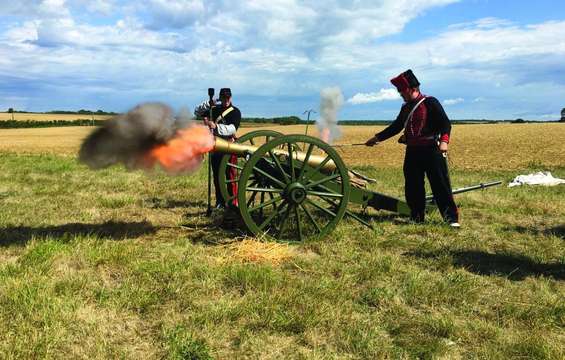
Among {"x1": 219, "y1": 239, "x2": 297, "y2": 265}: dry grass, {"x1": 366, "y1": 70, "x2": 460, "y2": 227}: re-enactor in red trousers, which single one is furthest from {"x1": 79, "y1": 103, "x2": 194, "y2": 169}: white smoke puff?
{"x1": 366, "y1": 70, "x2": 460, "y2": 227}: re-enactor in red trousers

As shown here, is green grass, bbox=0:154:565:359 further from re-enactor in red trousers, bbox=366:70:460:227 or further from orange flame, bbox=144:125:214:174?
orange flame, bbox=144:125:214:174

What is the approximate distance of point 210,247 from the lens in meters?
5.54

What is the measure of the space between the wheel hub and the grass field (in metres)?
0.56

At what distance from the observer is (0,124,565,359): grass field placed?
3.19 metres

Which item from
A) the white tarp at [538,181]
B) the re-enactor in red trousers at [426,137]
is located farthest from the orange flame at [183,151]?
the white tarp at [538,181]

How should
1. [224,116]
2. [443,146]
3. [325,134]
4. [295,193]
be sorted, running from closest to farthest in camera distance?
1. [295,193]
2. [443,146]
3. [325,134]
4. [224,116]

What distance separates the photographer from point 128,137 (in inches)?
190

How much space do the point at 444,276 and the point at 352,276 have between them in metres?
0.92

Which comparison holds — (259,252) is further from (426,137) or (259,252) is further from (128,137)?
(426,137)

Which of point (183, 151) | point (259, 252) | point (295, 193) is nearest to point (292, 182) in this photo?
point (295, 193)

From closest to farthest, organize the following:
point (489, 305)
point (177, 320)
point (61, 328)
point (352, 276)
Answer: point (61, 328), point (177, 320), point (489, 305), point (352, 276)

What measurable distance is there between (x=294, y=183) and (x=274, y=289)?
1.78 metres

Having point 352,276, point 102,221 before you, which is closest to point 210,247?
point 352,276

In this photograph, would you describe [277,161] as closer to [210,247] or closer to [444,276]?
[210,247]
